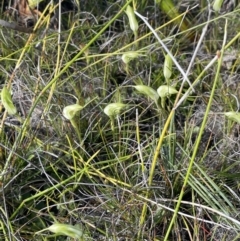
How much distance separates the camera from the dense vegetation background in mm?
936

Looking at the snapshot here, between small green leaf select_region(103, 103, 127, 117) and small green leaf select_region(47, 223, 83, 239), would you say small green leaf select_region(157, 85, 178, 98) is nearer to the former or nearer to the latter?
small green leaf select_region(103, 103, 127, 117)

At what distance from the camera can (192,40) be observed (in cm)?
134

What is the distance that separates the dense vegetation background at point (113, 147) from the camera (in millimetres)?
936

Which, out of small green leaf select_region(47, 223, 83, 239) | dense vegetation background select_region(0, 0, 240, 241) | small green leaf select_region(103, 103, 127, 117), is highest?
small green leaf select_region(103, 103, 127, 117)

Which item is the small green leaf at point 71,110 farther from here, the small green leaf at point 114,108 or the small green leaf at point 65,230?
the small green leaf at point 65,230

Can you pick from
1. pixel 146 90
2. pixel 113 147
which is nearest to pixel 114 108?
pixel 146 90

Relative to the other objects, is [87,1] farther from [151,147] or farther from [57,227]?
[57,227]

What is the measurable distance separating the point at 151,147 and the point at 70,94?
0.21m

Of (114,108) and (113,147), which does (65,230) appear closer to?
(114,108)

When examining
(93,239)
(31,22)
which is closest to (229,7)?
(31,22)

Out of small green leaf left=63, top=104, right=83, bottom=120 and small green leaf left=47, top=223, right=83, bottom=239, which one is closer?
small green leaf left=47, top=223, right=83, bottom=239

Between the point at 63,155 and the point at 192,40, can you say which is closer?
the point at 63,155

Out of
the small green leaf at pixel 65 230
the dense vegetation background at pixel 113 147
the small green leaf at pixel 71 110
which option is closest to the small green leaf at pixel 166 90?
the dense vegetation background at pixel 113 147

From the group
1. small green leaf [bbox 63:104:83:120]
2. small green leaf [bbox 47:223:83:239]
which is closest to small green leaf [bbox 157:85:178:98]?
small green leaf [bbox 63:104:83:120]
